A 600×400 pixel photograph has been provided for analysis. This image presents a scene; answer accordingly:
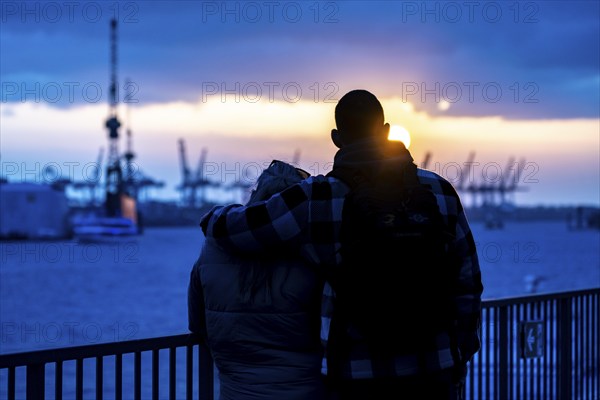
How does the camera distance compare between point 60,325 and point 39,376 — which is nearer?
point 39,376

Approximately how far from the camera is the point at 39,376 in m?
3.10

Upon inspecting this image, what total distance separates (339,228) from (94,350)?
1.19 meters

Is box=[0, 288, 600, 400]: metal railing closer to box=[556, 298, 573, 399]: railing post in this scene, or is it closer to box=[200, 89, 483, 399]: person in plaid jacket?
box=[556, 298, 573, 399]: railing post

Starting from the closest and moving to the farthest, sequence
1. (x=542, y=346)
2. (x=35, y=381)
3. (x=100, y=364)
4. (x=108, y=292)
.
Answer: (x=35, y=381) → (x=100, y=364) → (x=542, y=346) → (x=108, y=292)

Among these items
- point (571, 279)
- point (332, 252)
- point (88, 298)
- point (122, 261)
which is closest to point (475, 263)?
point (332, 252)

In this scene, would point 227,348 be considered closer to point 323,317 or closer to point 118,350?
point 323,317

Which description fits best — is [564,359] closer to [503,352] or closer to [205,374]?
[503,352]

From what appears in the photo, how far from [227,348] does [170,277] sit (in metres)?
78.7

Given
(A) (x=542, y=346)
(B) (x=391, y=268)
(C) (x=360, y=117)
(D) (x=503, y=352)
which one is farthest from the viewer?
(A) (x=542, y=346)

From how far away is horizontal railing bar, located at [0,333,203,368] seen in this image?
2.98m

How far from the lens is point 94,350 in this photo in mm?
3207

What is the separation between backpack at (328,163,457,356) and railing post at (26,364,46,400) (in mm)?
1178

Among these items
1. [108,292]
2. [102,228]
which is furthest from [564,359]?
[102,228]

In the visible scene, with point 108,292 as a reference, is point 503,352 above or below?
above
